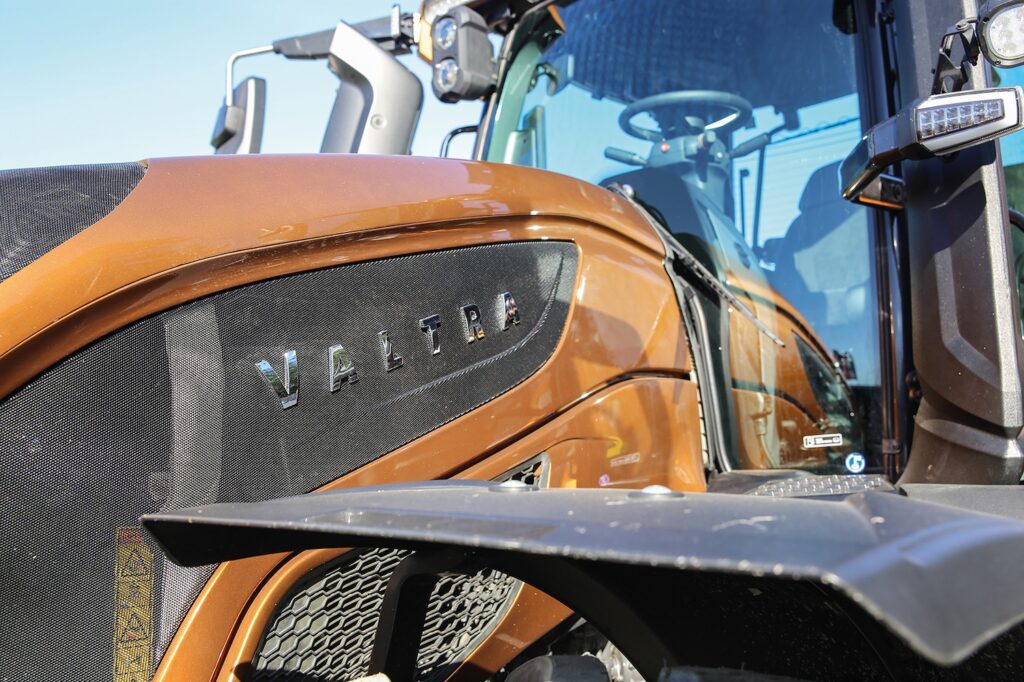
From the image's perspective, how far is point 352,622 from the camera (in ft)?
4.88

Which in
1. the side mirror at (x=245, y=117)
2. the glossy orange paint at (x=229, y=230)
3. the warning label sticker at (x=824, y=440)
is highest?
the side mirror at (x=245, y=117)

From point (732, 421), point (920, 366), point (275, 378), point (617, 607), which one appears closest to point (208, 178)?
point (275, 378)

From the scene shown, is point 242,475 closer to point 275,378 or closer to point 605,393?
point 275,378

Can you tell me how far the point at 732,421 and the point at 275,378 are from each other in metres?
1.23

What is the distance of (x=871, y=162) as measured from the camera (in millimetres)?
2023

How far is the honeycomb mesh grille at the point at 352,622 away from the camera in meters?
1.41

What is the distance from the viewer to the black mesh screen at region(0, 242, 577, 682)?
1.18 metres

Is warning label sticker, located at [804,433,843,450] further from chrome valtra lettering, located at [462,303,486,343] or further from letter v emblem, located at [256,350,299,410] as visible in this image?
letter v emblem, located at [256,350,299,410]

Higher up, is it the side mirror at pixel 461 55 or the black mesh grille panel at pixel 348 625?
the side mirror at pixel 461 55

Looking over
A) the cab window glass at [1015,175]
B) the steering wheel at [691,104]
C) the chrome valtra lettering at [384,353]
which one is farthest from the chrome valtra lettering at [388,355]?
the cab window glass at [1015,175]

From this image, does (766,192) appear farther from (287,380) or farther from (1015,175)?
(287,380)

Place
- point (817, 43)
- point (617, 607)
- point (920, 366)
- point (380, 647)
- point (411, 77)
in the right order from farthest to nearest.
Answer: point (411, 77) < point (817, 43) < point (920, 366) < point (380, 647) < point (617, 607)

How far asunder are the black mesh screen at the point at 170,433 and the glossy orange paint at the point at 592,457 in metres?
0.12

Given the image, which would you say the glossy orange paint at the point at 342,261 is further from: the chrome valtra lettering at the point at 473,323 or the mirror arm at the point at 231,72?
the mirror arm at the point at 231,72
